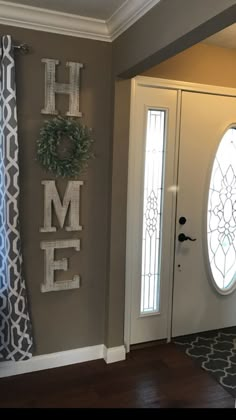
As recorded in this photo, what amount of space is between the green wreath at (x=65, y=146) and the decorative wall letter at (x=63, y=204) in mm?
88

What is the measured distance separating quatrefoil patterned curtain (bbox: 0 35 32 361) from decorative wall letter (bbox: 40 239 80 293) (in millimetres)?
180

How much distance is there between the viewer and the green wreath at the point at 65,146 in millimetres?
2445

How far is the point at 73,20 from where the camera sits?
96.1 inches

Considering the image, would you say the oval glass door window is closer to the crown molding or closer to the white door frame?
the white door frame

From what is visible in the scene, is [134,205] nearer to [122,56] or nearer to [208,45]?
[122,56]

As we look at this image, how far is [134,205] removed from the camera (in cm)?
285

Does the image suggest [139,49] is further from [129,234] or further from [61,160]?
[129,234]

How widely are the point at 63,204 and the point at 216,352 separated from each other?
169 cm

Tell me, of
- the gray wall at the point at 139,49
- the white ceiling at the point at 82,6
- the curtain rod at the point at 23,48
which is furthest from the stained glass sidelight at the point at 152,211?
the curtain rod at the point at 23,48

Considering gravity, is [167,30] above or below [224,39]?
below

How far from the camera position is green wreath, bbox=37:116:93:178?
8.02 feet

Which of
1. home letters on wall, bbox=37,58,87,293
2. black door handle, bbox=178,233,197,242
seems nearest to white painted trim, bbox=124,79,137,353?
home letters on wall, bbox=37,58,87,293

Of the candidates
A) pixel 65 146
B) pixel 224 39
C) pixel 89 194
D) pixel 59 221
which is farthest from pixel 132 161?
pixel 224 39
